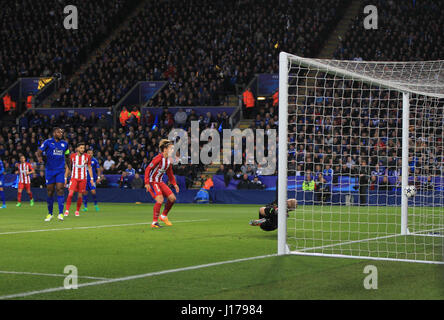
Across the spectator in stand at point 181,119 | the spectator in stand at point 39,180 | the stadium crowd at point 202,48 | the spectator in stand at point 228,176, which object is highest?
the stadium crowd at point 202,48

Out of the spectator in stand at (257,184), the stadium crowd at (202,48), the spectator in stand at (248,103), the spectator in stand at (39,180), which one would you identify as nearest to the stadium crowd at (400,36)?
the stadium crowd at (202,48)

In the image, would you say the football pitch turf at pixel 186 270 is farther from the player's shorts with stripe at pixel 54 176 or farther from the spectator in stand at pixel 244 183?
the spectator in stand at pixel 244 183

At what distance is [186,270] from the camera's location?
7.34 metres

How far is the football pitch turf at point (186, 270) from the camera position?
19.5 feet

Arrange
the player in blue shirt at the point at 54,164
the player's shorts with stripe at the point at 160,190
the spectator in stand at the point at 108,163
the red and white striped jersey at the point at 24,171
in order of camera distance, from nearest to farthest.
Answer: the player's shorts with stripe at the point at 160,190, the player in blue shirt at the point at 54,164, the red and white striped jersey at the point at 24,171, the spectator in stand at the point at 108,163

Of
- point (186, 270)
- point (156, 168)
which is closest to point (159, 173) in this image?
point (156, 168)

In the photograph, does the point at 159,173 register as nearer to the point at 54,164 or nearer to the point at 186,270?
the point at 54,164

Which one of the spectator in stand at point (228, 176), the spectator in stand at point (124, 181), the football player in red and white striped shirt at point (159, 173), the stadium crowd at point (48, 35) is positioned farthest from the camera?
the stadium crowd at point (48, 35)

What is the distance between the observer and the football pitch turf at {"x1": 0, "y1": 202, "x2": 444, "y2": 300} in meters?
5.93

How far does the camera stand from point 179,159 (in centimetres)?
2814

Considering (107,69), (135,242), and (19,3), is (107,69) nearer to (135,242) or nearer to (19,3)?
(19,3)

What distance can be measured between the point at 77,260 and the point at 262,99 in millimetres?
24061

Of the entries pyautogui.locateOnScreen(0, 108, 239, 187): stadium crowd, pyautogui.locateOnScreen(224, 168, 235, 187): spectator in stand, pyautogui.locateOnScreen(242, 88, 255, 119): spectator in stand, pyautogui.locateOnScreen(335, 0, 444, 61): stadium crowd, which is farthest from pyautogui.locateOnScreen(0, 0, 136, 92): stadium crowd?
pyautogui.locateOnScreen(335, 0, 444, 61): stadium crowd

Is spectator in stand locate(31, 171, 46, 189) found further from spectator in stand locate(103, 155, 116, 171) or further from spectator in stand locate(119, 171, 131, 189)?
spectator in stand locate(119, 171, 131, 189)
